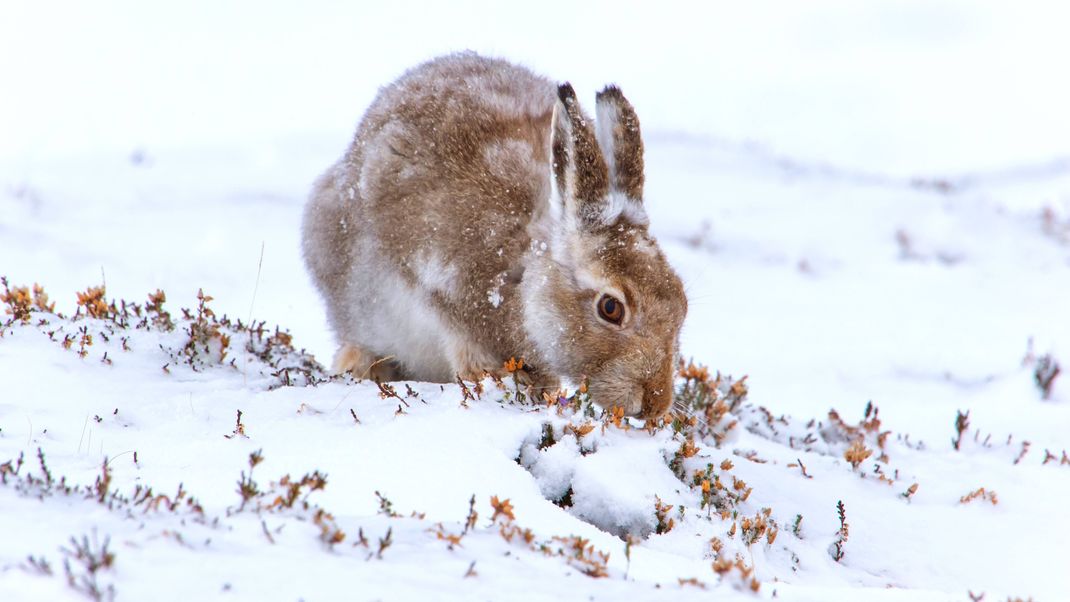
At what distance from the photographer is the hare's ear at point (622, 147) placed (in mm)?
5906

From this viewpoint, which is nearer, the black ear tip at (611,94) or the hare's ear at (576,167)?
the hare's ear at (576,167)

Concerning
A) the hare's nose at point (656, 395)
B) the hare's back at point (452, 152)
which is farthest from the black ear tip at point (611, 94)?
the hare's nose at point (656, 395)

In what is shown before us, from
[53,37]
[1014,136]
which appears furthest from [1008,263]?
[53,37]

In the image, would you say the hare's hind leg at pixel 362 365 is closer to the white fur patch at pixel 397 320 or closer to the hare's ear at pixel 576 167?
the white fur patch at pixel 397 320

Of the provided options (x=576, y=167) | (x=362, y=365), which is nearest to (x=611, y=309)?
(x=576, y=167)

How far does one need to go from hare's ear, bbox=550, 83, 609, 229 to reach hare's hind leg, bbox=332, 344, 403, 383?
182 cm

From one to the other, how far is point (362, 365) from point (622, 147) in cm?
241

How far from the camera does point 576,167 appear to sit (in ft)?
19.1

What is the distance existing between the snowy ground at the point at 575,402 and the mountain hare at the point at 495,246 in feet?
1.71

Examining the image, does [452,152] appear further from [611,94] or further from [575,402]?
[575,402]

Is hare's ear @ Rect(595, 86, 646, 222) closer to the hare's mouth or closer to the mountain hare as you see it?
the mountain hare

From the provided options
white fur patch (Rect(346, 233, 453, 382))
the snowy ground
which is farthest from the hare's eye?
white fur patch (Rect(346, 233, 453, 382))

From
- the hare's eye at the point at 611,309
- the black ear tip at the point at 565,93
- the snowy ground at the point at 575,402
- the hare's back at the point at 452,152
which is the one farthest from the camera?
the hare's back at the point at 452,152

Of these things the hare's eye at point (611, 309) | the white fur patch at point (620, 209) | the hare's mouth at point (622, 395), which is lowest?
the hare's mouth at point (622, 395)
